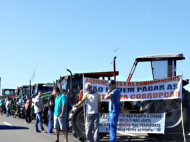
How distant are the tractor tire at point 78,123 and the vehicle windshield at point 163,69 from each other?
2697 millimetres

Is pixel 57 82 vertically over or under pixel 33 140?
over

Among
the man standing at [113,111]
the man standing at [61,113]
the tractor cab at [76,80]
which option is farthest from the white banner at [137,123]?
the tractor cab at [76,80]

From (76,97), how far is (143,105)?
151 inches

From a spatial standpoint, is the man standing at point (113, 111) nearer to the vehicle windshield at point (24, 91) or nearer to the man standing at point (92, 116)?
the man standing at point (92, 116)

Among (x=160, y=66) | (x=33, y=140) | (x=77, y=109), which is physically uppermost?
(x=160, y=66)

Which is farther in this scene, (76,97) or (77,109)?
(76,97)

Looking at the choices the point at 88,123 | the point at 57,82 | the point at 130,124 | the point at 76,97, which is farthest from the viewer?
the point at 57,82

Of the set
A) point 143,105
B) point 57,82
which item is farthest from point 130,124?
point 57,82

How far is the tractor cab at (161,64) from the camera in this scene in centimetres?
1395

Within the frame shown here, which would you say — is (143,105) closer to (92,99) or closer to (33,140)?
(92,99)

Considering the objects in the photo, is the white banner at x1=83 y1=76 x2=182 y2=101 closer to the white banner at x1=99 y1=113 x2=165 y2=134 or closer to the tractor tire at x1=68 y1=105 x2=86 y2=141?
the white banner at x1=99 y1=113 x2=165 y2=134

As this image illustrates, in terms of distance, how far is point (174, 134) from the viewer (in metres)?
12.9

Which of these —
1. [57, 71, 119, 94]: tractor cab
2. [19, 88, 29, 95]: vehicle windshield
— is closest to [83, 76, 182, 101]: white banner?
[57, 71, 119, 94]: tractor cab

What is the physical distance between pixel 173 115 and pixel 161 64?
1.89 m
